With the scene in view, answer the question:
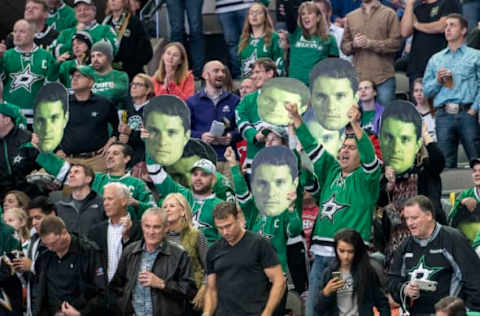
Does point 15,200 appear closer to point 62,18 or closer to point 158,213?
point 158,213

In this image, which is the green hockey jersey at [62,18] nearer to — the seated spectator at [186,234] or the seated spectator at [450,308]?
the seated spectator at [186,234]

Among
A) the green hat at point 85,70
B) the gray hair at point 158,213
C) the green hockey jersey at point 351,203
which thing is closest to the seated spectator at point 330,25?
the green hat at point 85,70

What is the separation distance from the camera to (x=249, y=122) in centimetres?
1409

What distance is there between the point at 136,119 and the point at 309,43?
7.56 feet

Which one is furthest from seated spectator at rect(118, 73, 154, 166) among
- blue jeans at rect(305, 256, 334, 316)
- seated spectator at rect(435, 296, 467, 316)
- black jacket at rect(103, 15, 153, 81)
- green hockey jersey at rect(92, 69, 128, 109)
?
seated spectator at rect(435, 296, 467, 316)

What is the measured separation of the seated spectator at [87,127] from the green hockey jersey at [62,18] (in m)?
2.36

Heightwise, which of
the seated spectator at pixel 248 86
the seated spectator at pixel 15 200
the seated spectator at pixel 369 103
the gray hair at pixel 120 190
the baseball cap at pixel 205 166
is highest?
the seated spectator at pixel 248 86

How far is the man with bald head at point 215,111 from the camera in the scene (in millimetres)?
14195

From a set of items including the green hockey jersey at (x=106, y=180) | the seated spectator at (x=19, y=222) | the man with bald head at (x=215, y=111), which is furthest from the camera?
the man with bald head at (x=215, y=111)

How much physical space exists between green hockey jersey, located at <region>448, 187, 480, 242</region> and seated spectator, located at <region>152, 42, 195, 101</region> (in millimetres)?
3875

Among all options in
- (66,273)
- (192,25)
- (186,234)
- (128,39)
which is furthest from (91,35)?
(66,273)

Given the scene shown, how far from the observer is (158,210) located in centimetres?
1123

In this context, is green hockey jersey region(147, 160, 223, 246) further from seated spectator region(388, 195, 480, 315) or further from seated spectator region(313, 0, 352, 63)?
seated spectator region(313, 0, 352, 63)

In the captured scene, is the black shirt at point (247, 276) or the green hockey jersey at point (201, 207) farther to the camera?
the green hockey jersey at point (201, 207)
